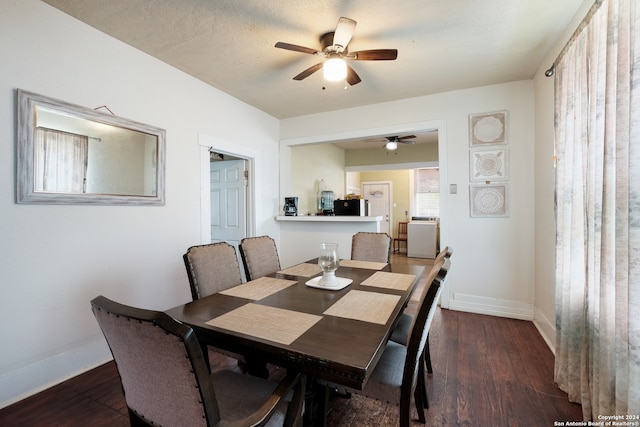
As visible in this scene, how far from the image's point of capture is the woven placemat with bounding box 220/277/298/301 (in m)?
1.55

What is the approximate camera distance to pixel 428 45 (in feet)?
7.47

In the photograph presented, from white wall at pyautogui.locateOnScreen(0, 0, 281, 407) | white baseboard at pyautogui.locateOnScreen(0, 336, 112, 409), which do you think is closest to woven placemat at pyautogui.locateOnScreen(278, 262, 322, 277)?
white wall at pyautogui.locateOnScreen(0, 0, 281, 407)

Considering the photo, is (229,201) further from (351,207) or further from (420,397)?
(420,397)

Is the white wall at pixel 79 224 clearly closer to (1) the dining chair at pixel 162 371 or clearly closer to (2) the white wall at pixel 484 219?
(1) the dining chair at pixel 162 371

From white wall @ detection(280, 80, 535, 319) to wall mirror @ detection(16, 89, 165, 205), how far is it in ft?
8.79

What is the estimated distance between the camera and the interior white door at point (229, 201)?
12.2 feet

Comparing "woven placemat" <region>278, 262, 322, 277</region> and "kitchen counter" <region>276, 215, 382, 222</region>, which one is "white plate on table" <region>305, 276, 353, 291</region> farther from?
"kitchen counter" <region>276, 215, 382, 222</region>

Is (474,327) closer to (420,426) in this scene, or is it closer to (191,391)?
(420,426)

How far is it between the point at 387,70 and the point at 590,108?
1664mm

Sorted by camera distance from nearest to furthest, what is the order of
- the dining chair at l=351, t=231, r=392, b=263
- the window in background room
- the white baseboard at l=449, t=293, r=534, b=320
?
the dining chair at l=351, t=231, r=392, b=263 < the white baseboard at l=449, t=293, r=534, b=320 < the window in background room

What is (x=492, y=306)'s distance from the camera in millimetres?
3047

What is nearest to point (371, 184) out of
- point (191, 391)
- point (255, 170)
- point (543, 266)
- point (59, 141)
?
point (255, 170)

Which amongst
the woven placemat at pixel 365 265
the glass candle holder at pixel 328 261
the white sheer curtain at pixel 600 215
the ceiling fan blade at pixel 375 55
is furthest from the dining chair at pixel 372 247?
the ceiling fan blade at pixel 375 55

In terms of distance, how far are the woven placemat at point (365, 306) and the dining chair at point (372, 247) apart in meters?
1.05
